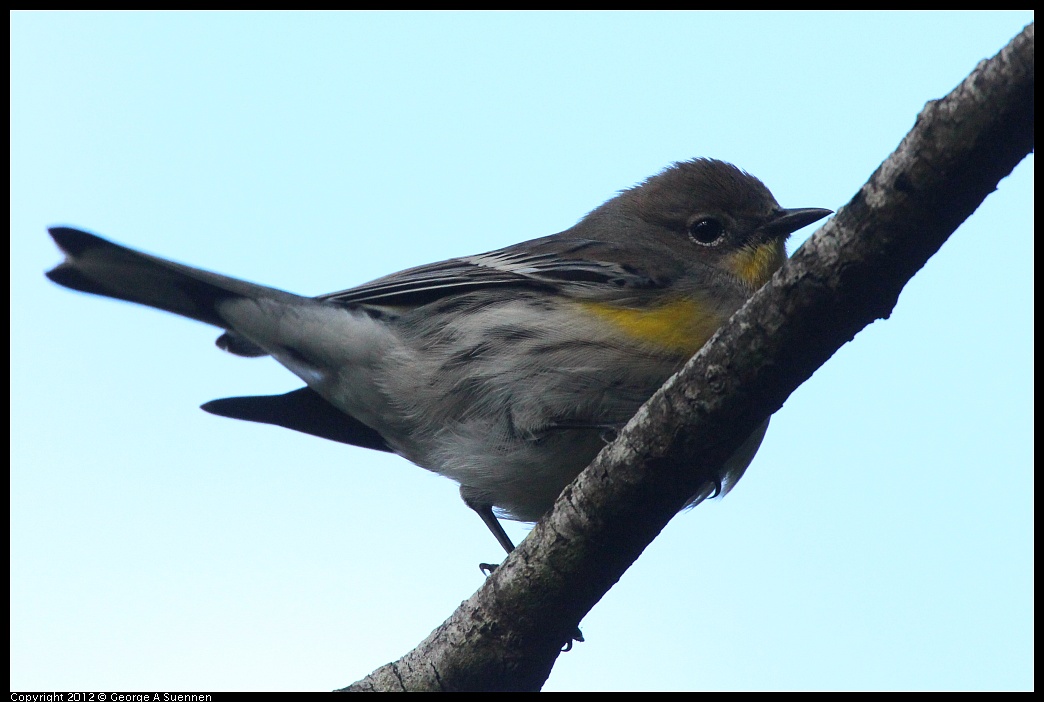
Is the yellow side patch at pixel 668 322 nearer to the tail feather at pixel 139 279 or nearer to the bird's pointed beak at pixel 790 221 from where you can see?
the bird's pointed beak at pixel 790 221

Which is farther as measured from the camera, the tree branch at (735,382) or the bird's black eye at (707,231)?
the bird's black eye at (707,231)

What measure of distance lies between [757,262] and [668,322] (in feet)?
5.07

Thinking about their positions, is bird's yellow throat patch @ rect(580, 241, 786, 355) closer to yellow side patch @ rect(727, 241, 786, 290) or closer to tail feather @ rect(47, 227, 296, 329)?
yellow side patch @ rect(727, 241, 786, 290)

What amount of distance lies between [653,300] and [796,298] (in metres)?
2.53

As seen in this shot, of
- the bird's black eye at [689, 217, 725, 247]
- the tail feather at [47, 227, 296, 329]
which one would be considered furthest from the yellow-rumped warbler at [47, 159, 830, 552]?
the bird's black eye at [689, 217, 725, 247]

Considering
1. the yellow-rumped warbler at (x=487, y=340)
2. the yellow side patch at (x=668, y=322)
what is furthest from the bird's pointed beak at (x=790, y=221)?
the yellow side patch at (x=668, y=322)

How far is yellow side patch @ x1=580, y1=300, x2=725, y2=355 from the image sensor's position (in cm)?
603

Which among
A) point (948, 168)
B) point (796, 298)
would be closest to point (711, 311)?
point (796, 298)

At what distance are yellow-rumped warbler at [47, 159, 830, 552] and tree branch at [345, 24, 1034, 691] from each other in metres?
1.31

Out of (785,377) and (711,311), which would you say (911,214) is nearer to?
(785,377)

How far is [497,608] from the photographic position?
16.2ft

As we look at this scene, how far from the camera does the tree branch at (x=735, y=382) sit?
3490 millimetres

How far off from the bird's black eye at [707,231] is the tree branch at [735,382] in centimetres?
347

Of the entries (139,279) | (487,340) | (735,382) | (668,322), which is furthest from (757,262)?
(139,279)
